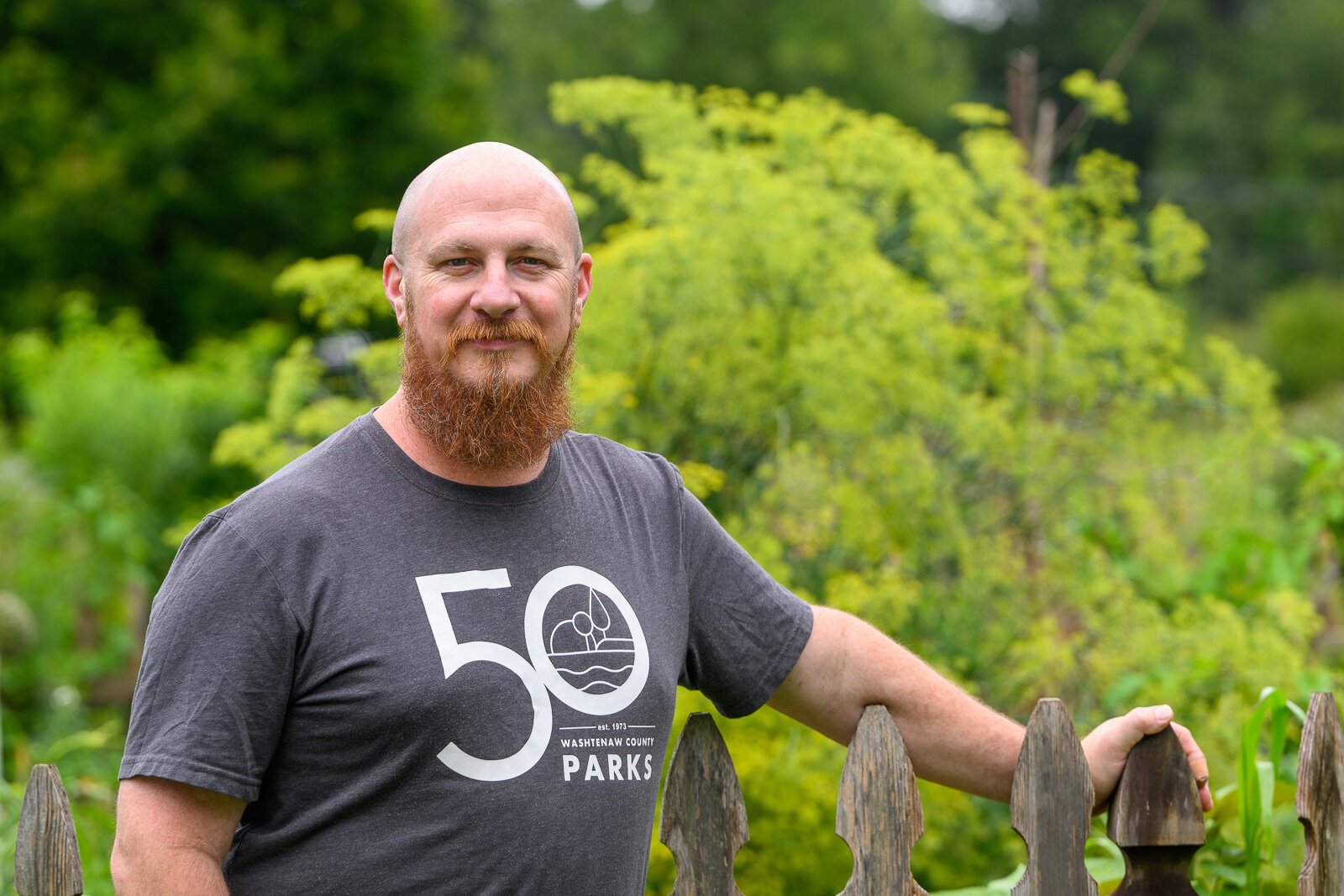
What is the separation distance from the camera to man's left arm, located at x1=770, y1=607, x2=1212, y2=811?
1709mm

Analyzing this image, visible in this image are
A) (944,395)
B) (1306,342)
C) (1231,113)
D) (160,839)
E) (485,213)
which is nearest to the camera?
(160,839)

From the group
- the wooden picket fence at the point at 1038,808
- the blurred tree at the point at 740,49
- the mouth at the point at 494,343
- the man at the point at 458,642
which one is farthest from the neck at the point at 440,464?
the blurred tree at the point at 740,49

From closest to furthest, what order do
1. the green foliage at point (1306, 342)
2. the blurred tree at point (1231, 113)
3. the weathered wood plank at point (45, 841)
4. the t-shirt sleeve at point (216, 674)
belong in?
the t-shirt sleeve at point (216, 674) → the weathered wood plank at point (45, 841) → the green foliage at point (1306, 342) → the blurred tree at point (1231, 113)

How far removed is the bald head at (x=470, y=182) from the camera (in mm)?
1571

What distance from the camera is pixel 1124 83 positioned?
117 ft

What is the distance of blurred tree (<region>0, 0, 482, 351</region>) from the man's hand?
10.9 m

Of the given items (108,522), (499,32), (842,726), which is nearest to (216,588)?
(842,726)

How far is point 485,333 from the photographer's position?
1.58m

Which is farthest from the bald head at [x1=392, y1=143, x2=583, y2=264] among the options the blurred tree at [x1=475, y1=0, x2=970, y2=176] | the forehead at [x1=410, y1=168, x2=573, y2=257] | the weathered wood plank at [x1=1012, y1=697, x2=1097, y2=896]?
the blurred tree at [x1=475, y1=0, x2=970, y2=176]

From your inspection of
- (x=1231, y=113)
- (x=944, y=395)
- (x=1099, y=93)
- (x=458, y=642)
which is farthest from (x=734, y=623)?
(x=1231, y=113)

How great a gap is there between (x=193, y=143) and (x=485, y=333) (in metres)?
11.3

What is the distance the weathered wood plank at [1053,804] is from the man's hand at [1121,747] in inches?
1.1

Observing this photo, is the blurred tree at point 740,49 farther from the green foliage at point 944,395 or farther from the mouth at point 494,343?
the mouth at point 494,343

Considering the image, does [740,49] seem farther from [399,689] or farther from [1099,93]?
[399,689]
